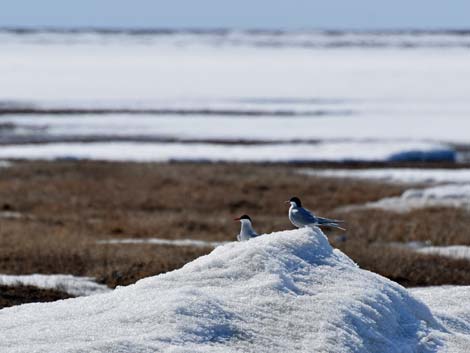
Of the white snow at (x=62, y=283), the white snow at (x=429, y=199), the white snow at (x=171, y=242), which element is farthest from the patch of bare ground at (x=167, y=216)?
the white snow at (x=429, y=199)

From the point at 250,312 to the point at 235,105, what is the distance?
7711 centimetres

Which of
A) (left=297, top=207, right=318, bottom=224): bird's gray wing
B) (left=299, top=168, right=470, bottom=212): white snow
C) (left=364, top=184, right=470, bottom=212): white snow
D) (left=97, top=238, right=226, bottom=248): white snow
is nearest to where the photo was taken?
(left=297, top=207, right=318, bottom=224): bird's gray wing

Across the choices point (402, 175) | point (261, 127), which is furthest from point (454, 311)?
point (261, 127)

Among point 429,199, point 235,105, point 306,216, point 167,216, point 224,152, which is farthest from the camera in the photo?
point 235,105

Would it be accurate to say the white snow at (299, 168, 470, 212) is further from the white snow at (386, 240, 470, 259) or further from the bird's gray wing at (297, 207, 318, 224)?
the bird's gray wing at (297, 207, 318, 224)

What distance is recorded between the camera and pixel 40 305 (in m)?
11.6

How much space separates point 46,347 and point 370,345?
3392mm

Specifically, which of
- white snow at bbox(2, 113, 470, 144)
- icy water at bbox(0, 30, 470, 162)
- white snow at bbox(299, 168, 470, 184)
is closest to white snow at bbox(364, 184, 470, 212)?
white snow at bbox(299, 168, 470, 184)

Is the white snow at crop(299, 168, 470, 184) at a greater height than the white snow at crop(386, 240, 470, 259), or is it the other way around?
the white snow at crop(299, 168, 470, 184)

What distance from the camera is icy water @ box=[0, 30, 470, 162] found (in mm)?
50906

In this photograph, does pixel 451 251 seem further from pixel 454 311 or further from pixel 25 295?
pixel 25 295

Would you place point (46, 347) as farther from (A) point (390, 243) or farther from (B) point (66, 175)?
(B) point (66, 175)

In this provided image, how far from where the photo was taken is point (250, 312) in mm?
10625

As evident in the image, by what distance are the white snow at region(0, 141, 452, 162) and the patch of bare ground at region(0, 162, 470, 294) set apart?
3255mm
